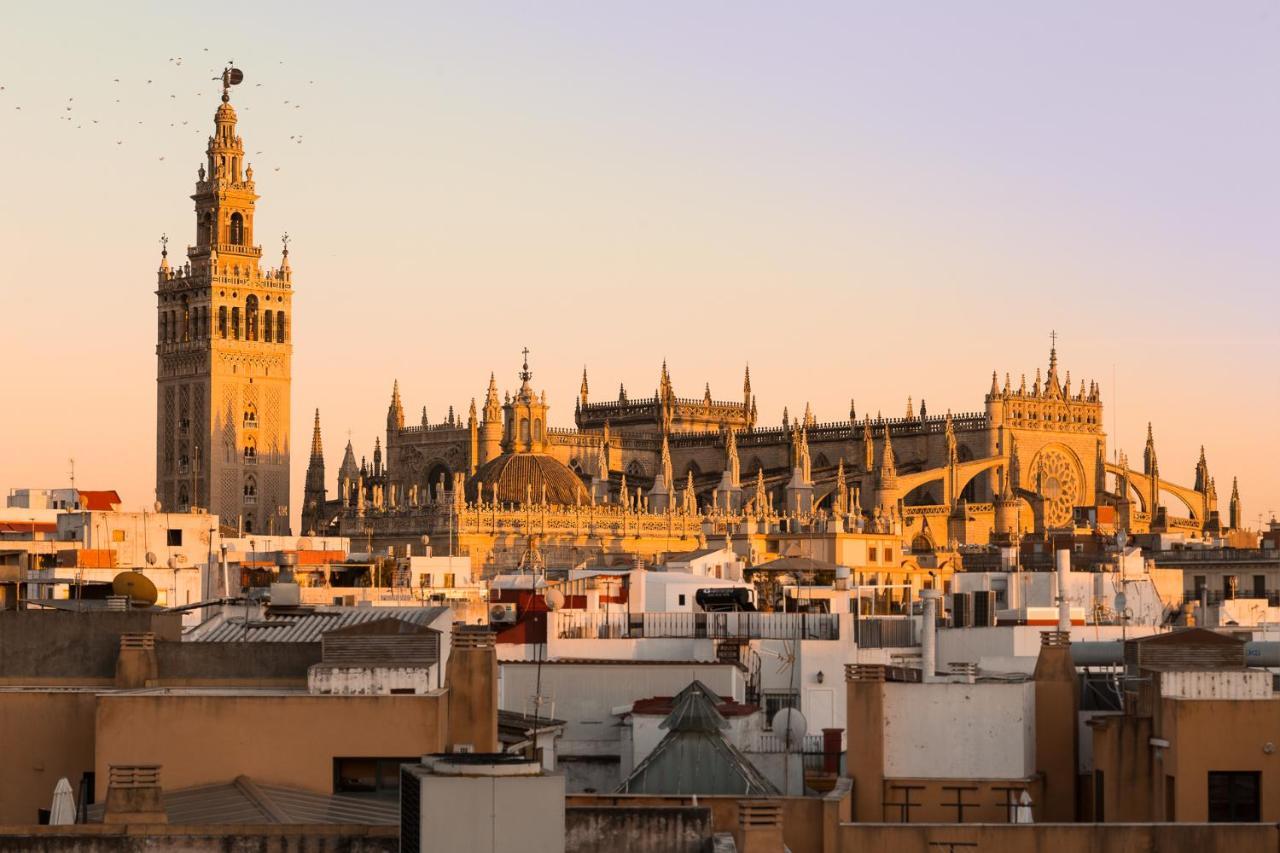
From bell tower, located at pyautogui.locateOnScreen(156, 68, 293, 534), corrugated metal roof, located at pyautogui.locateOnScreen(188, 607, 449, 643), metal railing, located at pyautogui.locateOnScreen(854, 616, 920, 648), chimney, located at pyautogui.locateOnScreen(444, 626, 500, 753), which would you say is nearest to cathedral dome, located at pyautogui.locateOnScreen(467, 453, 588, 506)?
bell tower, located at pyautogui.locateOnScreen(156, 68, 293, 534)

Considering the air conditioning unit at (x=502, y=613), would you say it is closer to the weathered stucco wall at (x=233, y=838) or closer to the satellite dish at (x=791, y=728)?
the satellite dish at (x=791, y=728)

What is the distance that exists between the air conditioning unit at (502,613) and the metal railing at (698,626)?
132cm

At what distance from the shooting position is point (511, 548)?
267 ft

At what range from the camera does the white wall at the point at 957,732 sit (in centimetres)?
2105

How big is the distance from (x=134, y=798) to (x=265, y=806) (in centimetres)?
120

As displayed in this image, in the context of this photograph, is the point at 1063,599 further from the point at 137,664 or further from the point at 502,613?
the point at 137,664

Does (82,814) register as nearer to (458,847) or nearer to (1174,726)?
(458,847)

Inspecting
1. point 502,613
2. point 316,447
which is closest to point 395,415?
point 316,447

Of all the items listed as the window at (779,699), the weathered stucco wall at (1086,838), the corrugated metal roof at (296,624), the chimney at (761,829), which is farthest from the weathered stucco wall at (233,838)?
the window at (779,699)

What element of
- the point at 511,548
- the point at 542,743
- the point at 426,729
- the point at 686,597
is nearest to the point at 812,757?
the point at 542,743

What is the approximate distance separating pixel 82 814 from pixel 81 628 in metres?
2.94

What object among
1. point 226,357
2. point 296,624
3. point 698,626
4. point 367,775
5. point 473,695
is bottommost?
point 367,775

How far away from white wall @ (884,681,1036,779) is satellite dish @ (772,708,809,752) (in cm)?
101

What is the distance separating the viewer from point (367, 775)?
1741cm
